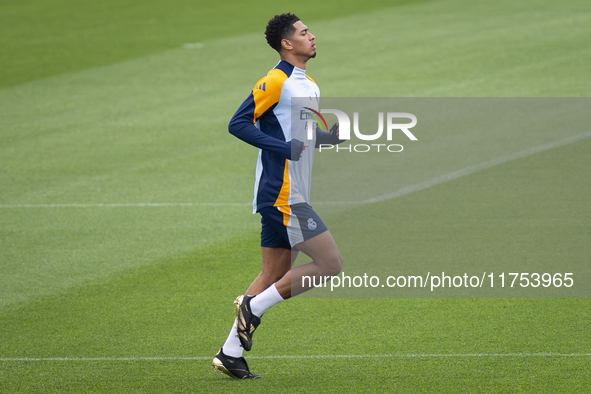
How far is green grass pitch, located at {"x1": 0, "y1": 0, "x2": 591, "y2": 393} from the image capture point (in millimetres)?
5504

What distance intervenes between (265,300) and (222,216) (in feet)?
14.6

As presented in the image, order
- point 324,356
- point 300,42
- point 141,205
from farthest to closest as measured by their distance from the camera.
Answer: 1. point 141,205
2. point 324,356
3. point 300,42

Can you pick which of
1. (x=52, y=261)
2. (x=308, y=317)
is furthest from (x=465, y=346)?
(x=52, y=261)

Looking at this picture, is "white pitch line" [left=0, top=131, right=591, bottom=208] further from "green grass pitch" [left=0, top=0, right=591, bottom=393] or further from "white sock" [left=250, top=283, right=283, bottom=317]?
"white sock" [left=250, top=283, right=283, bottom=317]

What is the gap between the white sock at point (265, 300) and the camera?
5.15 metres

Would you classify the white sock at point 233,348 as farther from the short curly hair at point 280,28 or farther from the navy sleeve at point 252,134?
the short curly hair at point 280,28

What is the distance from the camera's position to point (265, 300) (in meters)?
5.16

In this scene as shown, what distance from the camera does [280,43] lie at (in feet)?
17.5

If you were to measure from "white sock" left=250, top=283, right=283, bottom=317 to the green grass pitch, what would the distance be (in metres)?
0.49

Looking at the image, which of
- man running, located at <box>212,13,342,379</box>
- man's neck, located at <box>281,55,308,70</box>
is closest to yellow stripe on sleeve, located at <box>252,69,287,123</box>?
man running, located at <box>212,13,342,379</box>

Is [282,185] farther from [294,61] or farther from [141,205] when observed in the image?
[141,205]

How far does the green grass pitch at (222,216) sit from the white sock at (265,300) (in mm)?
495

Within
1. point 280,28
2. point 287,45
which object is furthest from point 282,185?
point 280,28

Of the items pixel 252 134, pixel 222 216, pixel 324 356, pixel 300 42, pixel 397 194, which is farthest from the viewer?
pixel 397 194
